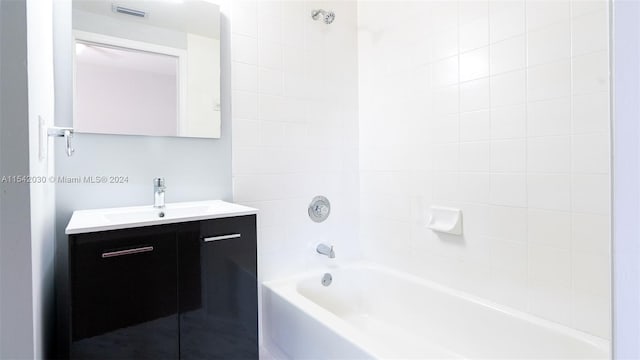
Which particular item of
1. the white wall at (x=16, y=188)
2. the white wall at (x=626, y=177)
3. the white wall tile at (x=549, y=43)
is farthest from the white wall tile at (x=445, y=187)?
the white wall at (x=16, y=188)

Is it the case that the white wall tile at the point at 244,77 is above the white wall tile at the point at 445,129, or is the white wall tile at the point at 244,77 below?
above

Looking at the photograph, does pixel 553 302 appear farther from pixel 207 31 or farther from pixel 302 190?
pixel 207 31

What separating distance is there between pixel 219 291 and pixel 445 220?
126cm

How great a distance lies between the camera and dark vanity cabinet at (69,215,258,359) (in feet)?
4.15

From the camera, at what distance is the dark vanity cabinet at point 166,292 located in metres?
1.26

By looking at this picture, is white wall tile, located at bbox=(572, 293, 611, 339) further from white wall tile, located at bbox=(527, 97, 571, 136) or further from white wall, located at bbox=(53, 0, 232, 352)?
white wall, located at bbox=(53, 0, 232, 352)

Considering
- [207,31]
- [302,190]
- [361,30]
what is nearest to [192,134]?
[207,31]

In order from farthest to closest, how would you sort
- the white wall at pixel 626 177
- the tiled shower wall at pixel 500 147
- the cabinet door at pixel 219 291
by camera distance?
the cabinet door at pixel 219 291
the tiled shower wall at pixel 500 147
the white wall at pixel 626 177

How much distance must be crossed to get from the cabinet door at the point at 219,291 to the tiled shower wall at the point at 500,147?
1045 mm

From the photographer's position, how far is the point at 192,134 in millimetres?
1869

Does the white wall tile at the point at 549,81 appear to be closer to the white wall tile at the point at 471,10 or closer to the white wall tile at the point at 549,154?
the white wall tile at the point at 549,154

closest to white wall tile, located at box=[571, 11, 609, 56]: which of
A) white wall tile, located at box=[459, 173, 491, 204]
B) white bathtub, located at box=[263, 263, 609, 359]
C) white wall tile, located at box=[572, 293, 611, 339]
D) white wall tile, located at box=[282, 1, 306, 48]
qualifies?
white wall tile, located at box=[459, 173, 491, 204]

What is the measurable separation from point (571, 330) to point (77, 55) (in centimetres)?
254

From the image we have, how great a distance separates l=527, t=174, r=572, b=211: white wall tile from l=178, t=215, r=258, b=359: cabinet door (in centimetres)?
132
